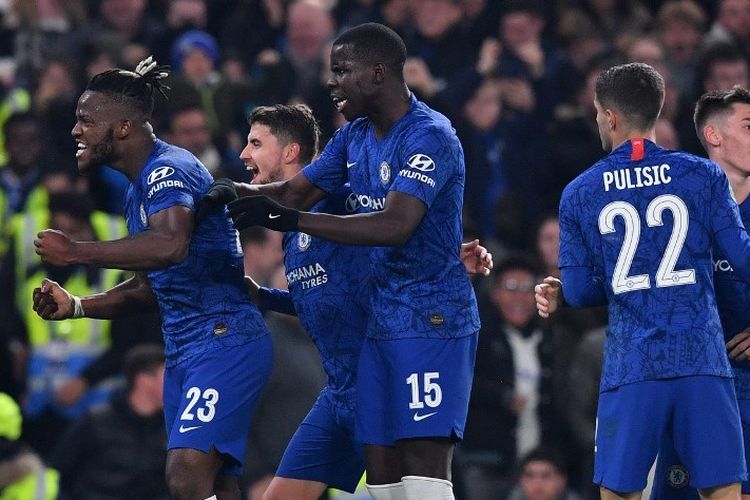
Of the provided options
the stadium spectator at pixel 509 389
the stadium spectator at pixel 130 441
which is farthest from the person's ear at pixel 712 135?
the stadium spectator at pixel 130 441

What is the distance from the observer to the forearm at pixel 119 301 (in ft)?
26.0

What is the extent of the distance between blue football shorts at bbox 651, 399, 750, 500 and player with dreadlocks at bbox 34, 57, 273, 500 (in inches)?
72.8

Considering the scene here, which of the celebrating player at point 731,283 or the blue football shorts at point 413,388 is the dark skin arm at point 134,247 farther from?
the celebrating player at point 731,283

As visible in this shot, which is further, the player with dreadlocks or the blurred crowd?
the blurred crowd

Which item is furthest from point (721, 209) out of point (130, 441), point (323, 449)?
point (130, 441)

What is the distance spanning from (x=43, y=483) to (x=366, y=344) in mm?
4118

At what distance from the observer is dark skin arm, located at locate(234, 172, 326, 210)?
7801 mm

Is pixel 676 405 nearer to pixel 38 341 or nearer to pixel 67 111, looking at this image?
pixel 38 341

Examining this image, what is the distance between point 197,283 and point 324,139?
3181 millimetres

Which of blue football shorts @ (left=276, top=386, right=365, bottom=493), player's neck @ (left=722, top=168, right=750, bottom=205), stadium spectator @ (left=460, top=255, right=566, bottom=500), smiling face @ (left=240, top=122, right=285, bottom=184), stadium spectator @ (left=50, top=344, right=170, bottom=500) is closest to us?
player's neck @ (left=722, top=168, right=750, bottom=205)

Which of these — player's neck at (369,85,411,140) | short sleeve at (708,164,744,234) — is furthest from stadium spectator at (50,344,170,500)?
short sleeve at (708,164,744,234)

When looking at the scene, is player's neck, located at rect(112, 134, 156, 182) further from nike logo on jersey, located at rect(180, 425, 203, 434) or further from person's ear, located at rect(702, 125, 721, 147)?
person's ear, located at rect(702, 125, 721, 147)

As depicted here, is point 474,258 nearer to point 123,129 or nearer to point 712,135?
point 712,135

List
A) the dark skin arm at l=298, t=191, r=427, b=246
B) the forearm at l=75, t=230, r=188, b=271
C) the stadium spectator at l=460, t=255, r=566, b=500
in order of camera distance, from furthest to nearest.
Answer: the stadium spectator at l=460, t=255, r=566, b=500
the forearm at l=75, t=230, r=188, b=271
the dark skin arm at l=298, t=191, r=427, b=246
